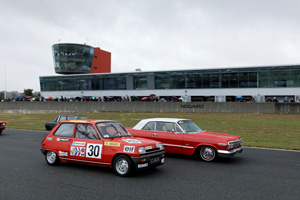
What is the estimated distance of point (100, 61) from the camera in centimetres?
9681

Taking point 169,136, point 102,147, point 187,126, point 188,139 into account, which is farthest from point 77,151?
point 187,126

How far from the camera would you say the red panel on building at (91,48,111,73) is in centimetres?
9406

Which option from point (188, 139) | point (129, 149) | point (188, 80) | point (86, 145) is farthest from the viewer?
point (188, 80)

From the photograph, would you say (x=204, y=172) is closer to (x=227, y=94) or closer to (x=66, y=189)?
(x=66, y=189)

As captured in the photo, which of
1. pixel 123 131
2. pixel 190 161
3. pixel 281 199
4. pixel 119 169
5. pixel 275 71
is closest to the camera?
pixel 281 199

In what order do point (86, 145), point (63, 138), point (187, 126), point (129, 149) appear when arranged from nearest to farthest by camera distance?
1. point (129, 149)
2. point (86, 145)
3. point (63, 138)
4. point (187, 126)

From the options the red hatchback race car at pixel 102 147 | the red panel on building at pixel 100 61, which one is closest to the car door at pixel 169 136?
the red hatchback race car at pixel 102 147

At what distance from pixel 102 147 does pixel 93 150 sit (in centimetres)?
31

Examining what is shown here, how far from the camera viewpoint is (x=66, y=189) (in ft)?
19.1

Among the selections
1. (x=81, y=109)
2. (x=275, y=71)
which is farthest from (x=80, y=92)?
(x=275, y=71)

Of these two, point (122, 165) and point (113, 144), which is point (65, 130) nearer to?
point (113, 144)

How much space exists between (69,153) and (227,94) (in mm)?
49850

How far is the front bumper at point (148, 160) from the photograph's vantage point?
6.60 m

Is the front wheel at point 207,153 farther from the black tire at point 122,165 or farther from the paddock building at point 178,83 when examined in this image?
the paddock building at point 178,83
